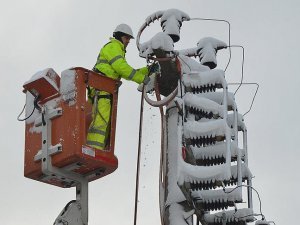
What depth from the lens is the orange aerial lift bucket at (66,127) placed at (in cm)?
1029

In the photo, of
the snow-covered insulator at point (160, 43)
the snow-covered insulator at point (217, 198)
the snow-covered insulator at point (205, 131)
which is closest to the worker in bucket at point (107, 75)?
the snow-covered insulator at point (160, 43)

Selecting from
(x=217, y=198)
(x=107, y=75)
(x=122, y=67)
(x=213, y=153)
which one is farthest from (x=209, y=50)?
(x=217, y=198)

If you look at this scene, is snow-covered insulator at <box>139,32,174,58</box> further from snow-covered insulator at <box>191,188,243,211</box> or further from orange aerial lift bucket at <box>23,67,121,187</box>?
snow-covered insulator at <box>191,188,243,211</box>

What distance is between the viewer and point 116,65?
11.0 m

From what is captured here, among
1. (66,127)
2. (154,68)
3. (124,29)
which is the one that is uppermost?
(124,29)

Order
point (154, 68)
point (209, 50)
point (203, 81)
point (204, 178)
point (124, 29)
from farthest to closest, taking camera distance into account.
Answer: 1. point (124, 29)
2. point (209, 50)
3. point (154, 68)
4. point (203, 81)
5. point (204, 178)

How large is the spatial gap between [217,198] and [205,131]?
2.87ft

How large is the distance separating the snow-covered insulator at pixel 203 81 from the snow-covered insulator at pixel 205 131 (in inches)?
→ 21.3

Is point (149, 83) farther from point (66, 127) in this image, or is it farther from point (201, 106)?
point (66, 127)

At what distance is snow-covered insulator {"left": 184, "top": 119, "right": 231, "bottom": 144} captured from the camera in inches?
381

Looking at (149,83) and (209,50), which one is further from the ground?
(209,50)

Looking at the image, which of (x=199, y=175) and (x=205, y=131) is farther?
(x=205, y=131)

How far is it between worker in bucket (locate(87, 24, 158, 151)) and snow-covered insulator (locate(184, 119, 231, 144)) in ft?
3.69

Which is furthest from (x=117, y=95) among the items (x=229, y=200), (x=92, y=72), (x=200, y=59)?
(x=229, y=200)
